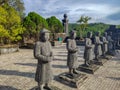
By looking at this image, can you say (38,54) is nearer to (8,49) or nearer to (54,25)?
(8,49)

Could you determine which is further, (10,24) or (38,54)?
(10,24)

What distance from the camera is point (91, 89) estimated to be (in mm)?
7039

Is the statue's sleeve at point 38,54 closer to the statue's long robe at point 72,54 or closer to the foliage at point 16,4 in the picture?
the statue's long robe at point 72,54

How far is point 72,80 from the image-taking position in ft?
24.8

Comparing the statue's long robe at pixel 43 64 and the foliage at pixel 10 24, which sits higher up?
the foliage at pixel 10 24

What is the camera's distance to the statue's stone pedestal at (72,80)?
7.35 metres

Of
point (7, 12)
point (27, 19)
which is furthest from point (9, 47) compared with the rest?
point (27, 19)

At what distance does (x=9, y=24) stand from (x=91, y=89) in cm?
1405

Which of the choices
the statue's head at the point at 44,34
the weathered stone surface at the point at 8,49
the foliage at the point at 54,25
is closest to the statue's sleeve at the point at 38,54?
the statue's head at the point at 44,34

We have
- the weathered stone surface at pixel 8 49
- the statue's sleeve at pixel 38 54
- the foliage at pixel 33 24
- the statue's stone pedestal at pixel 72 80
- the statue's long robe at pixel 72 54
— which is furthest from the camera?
the foliage at pixel 33 24

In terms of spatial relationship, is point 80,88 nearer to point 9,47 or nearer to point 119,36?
point 9,47

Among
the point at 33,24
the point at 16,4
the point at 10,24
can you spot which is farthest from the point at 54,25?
the point at 10,24

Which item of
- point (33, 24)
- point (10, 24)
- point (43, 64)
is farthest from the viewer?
point (33, 24)

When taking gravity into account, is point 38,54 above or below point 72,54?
above
